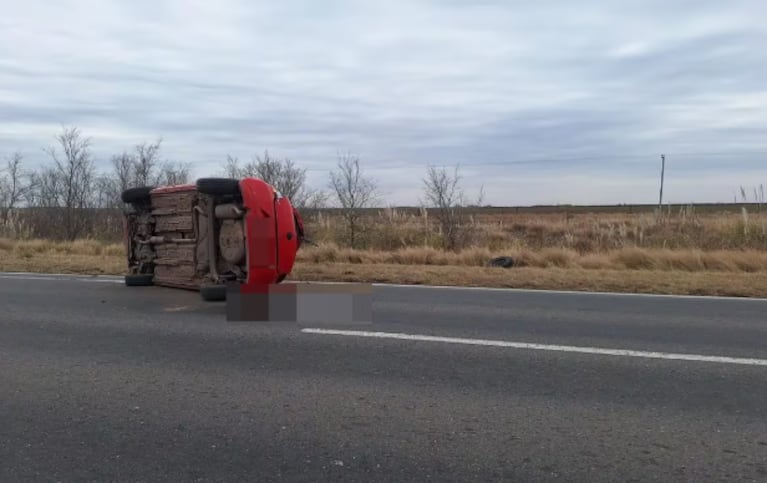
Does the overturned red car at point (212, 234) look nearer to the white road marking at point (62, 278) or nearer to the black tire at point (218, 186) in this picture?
the black tire at point (218, 186)

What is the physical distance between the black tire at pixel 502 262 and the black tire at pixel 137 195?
272 inches

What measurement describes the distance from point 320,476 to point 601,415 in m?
1.96

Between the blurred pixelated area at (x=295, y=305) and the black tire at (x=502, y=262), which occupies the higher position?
the black tire at (x=502, y=262)

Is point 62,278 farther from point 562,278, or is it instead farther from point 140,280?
point 562,278

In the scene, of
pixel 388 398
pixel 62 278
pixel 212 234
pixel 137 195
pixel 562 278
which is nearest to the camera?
pixel 388 398

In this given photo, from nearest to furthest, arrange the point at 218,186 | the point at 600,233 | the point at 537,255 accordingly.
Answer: the point at 218,186, the point at 537,255, the point at 600,233

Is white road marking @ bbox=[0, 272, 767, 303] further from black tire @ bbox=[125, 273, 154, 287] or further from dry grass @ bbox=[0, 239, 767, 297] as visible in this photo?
black tire @ bbox=[125, 273, 154, 287]

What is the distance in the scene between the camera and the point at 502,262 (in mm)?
14062

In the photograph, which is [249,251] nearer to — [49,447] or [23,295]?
[23,295]

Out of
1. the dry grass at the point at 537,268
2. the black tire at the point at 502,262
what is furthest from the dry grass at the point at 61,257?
the black tire at the point at 502,262

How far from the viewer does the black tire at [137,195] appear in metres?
10.3

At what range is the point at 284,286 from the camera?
880 centimetres

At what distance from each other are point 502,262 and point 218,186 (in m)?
7.15

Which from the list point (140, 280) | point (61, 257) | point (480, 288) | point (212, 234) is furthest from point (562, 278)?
point (61, 257)
